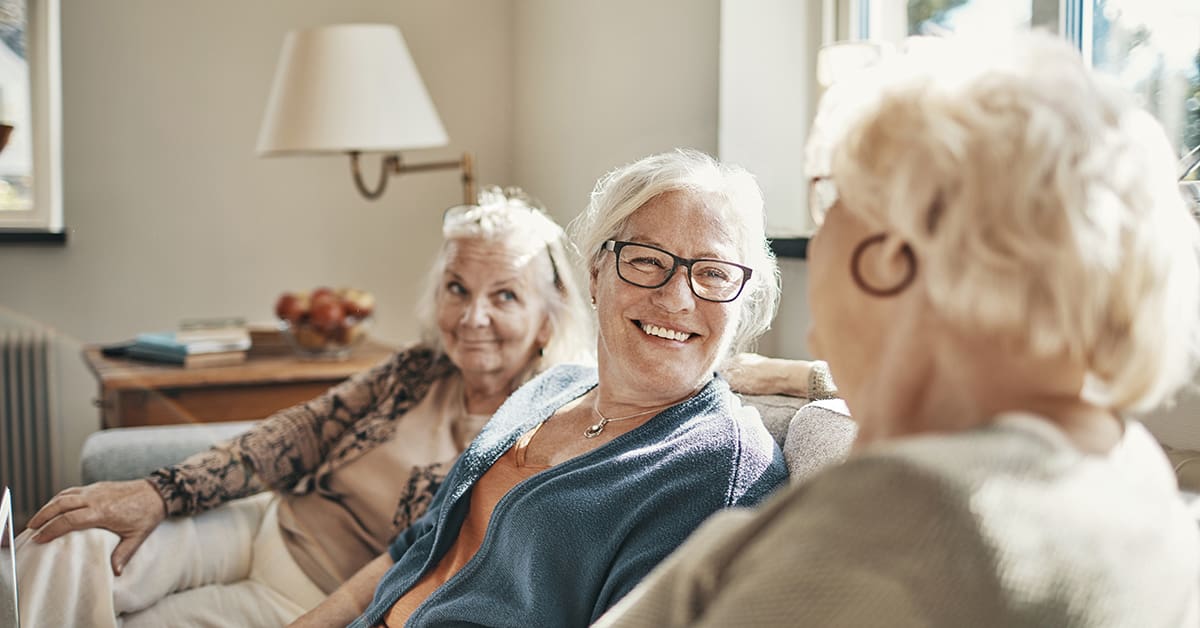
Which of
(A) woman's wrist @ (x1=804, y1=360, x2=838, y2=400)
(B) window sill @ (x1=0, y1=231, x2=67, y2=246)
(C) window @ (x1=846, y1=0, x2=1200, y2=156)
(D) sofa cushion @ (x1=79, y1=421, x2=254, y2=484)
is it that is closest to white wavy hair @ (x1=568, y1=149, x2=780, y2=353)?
(A) woman's wrist @ (x1=804, y1=360, x2=838, y2=400)

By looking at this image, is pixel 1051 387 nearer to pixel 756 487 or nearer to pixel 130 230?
pixel 756 487

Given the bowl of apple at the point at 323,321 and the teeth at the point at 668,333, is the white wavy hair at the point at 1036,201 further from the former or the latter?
the bowl of apple at the point at 323,321

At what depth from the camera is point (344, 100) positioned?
2754 millimetres

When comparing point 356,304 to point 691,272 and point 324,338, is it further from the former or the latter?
point 691,272

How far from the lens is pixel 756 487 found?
1229 mm

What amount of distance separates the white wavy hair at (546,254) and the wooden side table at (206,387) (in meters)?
0.86

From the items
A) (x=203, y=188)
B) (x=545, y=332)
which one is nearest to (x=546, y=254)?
(x=545, y=332)

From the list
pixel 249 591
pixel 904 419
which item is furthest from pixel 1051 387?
pixel 249 591

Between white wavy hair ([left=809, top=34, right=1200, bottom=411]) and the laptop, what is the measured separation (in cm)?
Result: 105

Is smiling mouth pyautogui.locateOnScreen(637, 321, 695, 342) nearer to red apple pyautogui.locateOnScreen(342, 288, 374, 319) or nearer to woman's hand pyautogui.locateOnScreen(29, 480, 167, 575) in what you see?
woman's hand pyautogui.locateOnScreen(29, 480, 167, 575)

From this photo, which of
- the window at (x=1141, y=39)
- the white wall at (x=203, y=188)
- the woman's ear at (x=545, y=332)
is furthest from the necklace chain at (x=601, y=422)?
the white wall at (x=203, y=188)

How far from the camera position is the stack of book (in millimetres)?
2738

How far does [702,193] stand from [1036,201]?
0.79 meters

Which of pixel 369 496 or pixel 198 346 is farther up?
pixel 198 346
